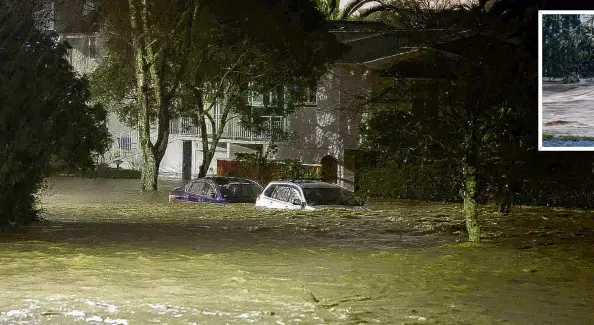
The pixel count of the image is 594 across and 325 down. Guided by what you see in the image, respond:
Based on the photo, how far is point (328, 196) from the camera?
24.0 metres

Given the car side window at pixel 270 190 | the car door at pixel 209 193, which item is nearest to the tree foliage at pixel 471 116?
the car side window at pixel 270 190

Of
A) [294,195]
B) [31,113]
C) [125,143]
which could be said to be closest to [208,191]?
[294,195]

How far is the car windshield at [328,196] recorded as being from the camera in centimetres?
2367

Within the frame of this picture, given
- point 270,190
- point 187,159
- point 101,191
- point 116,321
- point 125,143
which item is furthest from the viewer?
point 125,143

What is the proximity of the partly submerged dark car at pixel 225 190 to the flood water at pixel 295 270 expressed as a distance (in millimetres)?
2909

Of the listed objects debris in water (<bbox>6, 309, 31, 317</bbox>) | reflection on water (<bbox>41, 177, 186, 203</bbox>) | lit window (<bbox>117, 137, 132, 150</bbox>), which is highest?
lit window (<bbox>117, 137, 132, 150</bbox>)

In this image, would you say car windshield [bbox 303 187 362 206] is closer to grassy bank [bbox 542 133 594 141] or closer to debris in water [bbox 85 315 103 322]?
grassy bank [bbox 542 133 594 141]

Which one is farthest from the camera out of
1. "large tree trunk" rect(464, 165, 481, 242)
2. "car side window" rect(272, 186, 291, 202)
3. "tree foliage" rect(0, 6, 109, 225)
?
"car side window" rect(272, 186, 291, 202)

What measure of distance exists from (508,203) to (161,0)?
2382 cm

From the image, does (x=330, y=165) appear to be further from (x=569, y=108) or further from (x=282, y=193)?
(x=569, y=108)

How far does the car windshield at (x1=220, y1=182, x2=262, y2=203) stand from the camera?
2873cm

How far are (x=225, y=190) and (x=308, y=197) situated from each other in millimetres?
5724

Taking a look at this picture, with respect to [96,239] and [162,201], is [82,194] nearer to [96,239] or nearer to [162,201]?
[162,201]

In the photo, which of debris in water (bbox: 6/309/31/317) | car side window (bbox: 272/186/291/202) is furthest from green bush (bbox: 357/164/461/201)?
debris in water (bbox: 6/309/31/317)
